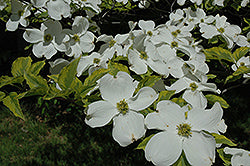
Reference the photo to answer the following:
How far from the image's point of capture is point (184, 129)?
61 centimetres

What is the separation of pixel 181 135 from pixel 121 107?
0.55 feet

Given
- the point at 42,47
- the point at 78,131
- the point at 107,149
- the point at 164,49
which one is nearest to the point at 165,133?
the point at 164,49

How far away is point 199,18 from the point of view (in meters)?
1.25

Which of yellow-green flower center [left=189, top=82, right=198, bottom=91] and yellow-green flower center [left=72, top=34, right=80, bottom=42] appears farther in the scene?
yellow-green flower center [left=72, top=34, right=80, bottom=42]

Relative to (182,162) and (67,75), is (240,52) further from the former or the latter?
(67,75)

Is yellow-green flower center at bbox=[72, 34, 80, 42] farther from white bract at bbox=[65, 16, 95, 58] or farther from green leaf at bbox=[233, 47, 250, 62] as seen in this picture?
green leaf at bbox=[233, 47, 250, 62]

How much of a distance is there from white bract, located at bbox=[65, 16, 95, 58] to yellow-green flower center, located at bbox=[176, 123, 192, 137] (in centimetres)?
52

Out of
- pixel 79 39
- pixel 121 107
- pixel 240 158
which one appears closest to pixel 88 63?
pixel 79 39

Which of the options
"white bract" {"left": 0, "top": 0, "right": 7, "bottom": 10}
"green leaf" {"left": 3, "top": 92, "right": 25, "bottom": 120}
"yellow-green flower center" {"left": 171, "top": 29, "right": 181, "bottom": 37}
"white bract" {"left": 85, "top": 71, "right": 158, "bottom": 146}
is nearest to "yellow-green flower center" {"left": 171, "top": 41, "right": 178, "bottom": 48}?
"yellow-green flower center" {"left": 171, "top": 29, "right": 181, "bottom": 37}

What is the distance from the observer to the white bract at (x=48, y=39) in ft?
3.04

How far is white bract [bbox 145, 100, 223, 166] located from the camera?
57 centimetres

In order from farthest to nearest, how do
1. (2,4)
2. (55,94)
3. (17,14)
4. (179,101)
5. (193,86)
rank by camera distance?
(2,4) → (17,14) → (193,86) → (179,101) → (55,94)

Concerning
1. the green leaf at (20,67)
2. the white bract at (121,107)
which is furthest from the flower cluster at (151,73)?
the green leaf at (20,67)

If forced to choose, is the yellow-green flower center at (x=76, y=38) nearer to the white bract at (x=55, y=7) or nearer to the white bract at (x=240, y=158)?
the white bract at (x=55, y=7)
